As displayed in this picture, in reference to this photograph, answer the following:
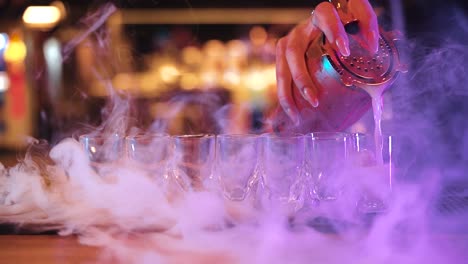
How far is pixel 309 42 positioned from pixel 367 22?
0.29m

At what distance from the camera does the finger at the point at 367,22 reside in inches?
48.0

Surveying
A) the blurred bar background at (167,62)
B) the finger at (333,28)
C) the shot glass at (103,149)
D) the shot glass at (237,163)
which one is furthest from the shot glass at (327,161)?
the blurred bar background at (167,62)

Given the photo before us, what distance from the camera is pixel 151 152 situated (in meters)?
1.14

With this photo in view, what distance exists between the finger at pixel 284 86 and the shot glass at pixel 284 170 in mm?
464

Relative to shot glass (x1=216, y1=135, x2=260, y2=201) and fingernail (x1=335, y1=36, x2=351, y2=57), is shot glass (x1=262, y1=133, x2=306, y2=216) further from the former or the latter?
fingernail (x1=335, y1=36, x2=351, y2=57)

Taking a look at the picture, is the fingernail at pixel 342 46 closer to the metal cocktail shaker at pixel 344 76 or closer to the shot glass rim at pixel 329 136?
the metal cocktail shaker at pixel 344 76

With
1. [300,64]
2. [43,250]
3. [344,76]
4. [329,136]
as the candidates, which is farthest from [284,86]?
[43,250]

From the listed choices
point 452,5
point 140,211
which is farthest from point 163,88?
point 140,211

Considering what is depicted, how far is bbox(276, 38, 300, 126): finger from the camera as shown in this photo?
5.10 feet

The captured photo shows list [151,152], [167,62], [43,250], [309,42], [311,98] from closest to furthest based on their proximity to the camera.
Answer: [43,250], [151,152], [311,98], [309,42], [167,62]

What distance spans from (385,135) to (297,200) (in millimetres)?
228

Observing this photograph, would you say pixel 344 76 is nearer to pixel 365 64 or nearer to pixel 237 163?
pixel 365 64

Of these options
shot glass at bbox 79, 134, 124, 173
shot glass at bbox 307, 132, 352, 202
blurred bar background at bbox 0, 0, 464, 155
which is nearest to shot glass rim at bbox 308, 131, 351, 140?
shot glass at bbox 307, 132, 352, 202

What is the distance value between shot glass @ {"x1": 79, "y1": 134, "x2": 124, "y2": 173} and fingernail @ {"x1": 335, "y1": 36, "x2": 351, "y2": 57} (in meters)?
0.53
